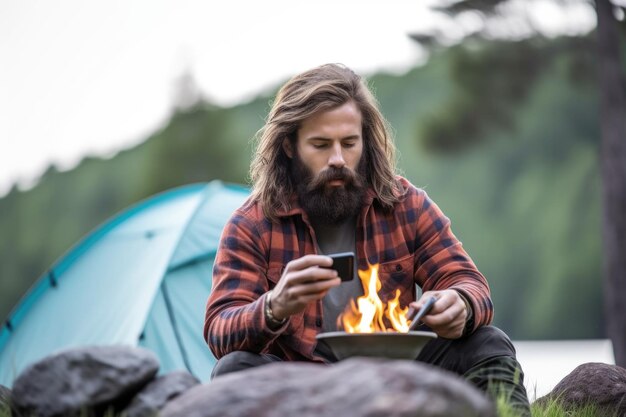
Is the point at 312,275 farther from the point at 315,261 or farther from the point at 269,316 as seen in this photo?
the point at 269,316

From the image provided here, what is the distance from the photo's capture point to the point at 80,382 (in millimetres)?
3088

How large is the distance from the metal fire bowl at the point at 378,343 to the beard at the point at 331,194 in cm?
103

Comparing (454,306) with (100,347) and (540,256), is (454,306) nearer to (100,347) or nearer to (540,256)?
(100,347)

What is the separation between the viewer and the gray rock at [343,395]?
7.84ft

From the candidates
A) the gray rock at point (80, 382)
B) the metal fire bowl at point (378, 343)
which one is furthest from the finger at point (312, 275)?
the gray rock at point (80, 382)

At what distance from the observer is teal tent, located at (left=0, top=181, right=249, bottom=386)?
22.4ft

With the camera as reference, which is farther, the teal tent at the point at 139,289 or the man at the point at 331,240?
the teal tent at the point at 139,289

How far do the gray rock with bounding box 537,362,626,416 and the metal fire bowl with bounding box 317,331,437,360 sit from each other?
1.41 metres

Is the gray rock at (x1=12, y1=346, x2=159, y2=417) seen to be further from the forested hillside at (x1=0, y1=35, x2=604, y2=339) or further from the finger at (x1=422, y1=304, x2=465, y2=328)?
the forested hillside at (x1=0, y1=35, x2=604, y2=339)

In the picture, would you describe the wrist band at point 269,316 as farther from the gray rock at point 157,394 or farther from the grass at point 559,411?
the grass at point 559,411

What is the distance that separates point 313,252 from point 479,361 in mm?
850

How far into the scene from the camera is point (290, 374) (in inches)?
103

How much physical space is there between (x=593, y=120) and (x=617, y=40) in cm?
2398

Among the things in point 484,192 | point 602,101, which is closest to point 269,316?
point 602,101
